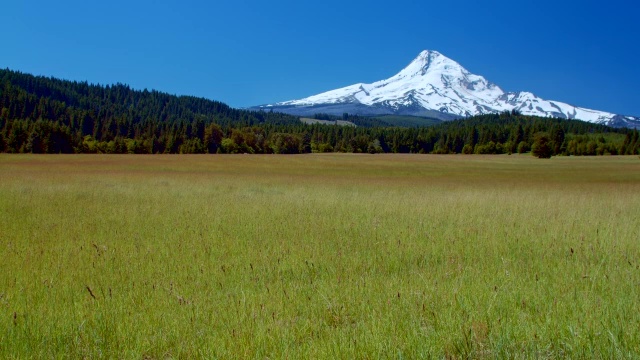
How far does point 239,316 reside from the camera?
4723mm

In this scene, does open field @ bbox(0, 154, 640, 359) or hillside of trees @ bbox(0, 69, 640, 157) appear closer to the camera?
open field @ bbox(0, 154, 640, 359)

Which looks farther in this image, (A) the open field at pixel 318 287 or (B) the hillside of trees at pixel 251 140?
(B) the hillside of trees at pixel 251 140

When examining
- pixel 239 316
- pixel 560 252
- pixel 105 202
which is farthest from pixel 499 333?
pixel 105 202

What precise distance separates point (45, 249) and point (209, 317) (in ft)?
17.9

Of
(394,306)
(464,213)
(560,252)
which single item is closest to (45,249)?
(394,306)

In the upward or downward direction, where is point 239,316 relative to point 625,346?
downward

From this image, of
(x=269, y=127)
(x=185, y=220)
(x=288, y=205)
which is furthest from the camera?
(x=269, y=127)

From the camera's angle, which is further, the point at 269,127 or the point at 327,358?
the point at 269,127

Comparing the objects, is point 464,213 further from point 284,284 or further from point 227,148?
point 227,148

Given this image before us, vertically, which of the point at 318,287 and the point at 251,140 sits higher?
the point at 251,140

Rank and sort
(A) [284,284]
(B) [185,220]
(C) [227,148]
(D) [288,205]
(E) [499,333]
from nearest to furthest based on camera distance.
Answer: (E) [499,333] → (A) [284,284] → (B) [185,220] → (D) [288,205] → (C) [227,148]

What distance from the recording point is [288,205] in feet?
50.9

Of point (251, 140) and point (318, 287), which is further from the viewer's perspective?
point (251, 140)

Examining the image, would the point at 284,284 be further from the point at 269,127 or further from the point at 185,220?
the point at 269,127
